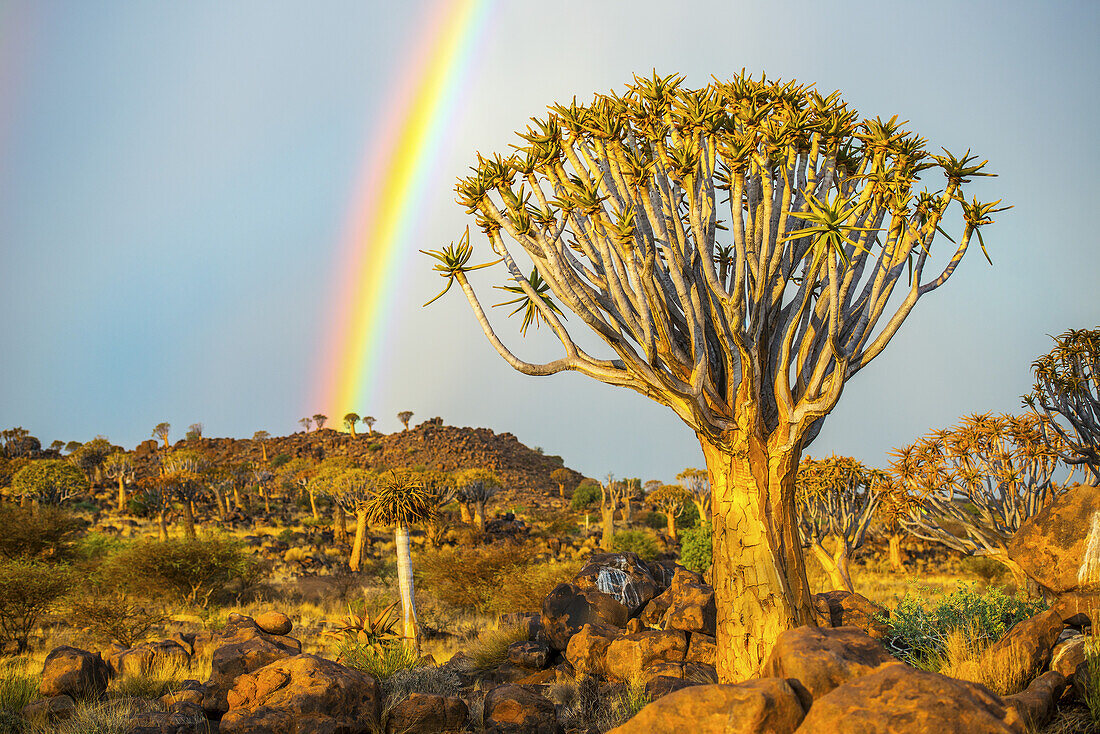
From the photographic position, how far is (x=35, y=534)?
936 inches

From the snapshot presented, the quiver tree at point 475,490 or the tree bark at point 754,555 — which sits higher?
the quiver tree at point 475,490

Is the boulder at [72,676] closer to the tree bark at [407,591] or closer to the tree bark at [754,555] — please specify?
the tree bark at [407,591]

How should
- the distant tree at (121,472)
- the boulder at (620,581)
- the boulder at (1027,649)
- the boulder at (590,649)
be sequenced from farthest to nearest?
the distant tree at (121,472) < the boulder at (620,581) < the boulder at (590,649) < the boulder at (1027,649)

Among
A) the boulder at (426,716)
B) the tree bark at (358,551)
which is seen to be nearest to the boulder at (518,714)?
the boulder at (426,716)

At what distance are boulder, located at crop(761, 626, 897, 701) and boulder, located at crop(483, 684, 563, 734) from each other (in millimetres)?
3287

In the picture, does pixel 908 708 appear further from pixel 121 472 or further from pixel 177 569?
pixel 121 472

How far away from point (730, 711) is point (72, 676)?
31.1ft

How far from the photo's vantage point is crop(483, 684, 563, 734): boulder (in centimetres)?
733

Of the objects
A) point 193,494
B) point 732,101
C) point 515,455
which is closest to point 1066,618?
point 732,101

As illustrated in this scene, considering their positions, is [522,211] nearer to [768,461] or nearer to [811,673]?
[768,461]

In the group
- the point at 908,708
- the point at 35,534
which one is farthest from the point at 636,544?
the point at 908,708

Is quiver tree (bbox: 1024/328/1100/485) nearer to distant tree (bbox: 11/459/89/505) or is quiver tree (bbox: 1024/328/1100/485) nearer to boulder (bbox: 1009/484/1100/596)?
boulder (bbox: 1009/484/1100/596)

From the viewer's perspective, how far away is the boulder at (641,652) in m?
10.1

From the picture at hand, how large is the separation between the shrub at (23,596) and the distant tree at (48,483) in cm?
2995
